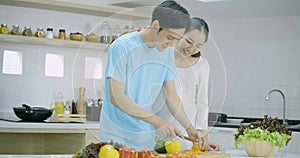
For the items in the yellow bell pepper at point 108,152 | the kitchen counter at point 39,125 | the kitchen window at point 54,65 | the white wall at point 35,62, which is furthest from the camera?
the kitchen window at point 54,65

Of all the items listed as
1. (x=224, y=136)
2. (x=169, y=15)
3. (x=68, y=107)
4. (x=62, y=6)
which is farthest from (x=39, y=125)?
(x=169, y=15)

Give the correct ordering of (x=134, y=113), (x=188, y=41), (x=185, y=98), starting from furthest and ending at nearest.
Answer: (x=185, y=98)
(x=188, y=41)
(x=134, y=113)

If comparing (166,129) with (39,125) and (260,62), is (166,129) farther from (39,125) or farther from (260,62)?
(260,62)

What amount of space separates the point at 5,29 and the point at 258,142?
122 inches

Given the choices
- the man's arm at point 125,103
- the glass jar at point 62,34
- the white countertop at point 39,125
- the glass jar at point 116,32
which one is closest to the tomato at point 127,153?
the man's arm at point 125,103

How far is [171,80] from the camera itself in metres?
3.06

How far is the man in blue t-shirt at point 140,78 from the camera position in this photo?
2822 millimetres

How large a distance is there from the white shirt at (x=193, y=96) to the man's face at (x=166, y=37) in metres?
0.27

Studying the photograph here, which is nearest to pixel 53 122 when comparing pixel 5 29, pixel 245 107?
pixel 5 29

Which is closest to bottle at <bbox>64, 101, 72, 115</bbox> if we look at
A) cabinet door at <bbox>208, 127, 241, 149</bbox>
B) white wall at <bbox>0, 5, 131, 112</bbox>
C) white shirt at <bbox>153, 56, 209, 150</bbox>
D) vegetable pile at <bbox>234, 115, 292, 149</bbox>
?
white wall at <bbox>0, 5, 131, 112</bbox>

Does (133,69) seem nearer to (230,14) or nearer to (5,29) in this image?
(5,29)

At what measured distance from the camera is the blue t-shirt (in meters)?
2.83

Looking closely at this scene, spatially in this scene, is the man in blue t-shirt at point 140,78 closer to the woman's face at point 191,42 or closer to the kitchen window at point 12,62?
the woman's face at point 191,42

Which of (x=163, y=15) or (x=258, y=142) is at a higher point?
(x=163, y=15)
